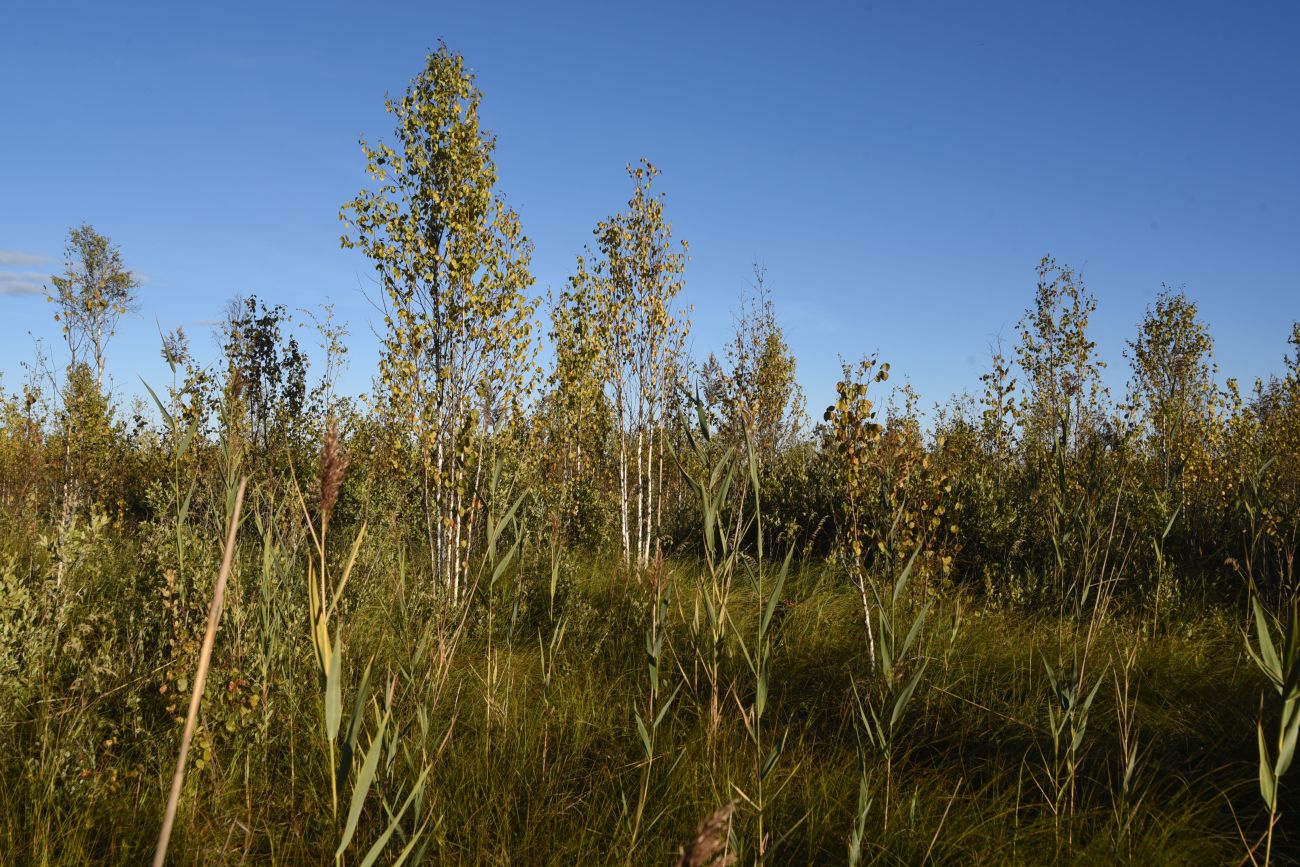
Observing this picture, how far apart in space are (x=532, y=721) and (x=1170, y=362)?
47.0 ft

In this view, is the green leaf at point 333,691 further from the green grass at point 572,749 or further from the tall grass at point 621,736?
the green grass at point 572,749

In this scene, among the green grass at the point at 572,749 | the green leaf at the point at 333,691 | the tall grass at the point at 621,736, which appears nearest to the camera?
the green leaf at the point at 333,691

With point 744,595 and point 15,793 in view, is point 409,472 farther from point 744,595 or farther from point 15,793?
point 15,793

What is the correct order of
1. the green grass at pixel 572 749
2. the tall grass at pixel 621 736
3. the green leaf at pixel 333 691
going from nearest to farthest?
1. the green leaf at pixel 333 691
2. the tall grass at pixel 621 736
3. the green grass at pixel 572 749

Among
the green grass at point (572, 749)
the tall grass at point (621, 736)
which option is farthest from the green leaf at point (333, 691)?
the green grass at point (572, 749)

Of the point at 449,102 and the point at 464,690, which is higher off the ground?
the point at 449,102

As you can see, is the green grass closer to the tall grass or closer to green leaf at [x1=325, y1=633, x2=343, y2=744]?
the tall grass

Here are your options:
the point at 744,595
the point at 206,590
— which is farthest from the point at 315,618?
the point at 744,595

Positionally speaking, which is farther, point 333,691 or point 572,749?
point 572,749

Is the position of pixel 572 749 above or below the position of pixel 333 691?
below

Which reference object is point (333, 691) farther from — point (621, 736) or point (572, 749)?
point (621, 736)

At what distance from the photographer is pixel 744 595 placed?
20.4 ft

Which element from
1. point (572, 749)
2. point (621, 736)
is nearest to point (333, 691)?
point (572, 749)

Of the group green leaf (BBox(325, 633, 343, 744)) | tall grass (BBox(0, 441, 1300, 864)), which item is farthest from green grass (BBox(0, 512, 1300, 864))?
green leaf (BBox(325, 633, 343, 744))
